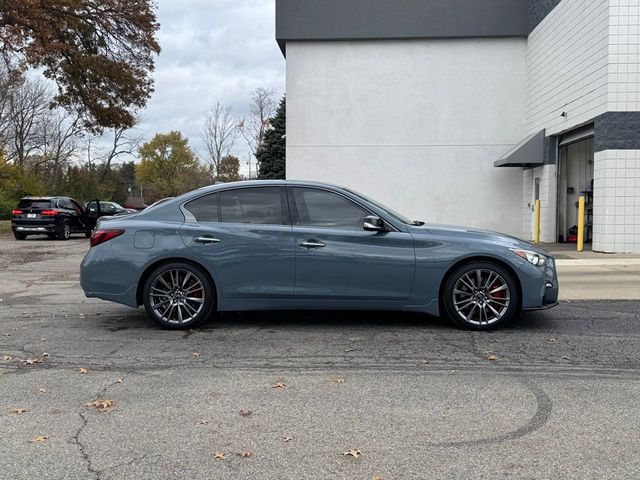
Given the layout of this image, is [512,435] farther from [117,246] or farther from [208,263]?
[117,246]

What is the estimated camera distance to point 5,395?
180 inches

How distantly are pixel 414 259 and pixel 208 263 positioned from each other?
2.22 m

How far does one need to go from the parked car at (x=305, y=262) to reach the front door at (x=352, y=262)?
1 centimetres

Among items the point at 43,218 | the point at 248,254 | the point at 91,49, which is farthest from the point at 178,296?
the point at 91,49

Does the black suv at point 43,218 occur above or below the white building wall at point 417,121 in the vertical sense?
below

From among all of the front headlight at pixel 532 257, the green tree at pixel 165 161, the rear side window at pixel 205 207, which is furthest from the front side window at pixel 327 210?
the green tree at pixel 165 161

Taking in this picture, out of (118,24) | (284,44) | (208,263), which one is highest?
(118,24)

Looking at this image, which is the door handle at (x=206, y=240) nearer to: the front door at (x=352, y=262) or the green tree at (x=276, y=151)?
the front door at (x=352, y=262)

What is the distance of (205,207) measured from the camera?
6.74 metres

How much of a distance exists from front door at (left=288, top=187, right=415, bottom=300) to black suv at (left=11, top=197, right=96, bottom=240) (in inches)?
735

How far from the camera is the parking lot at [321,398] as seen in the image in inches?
134

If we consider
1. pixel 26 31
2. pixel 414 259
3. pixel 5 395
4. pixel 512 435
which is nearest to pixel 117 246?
pixel 5 395

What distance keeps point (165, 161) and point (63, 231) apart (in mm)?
62829

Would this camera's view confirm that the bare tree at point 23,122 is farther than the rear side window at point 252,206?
Yes
